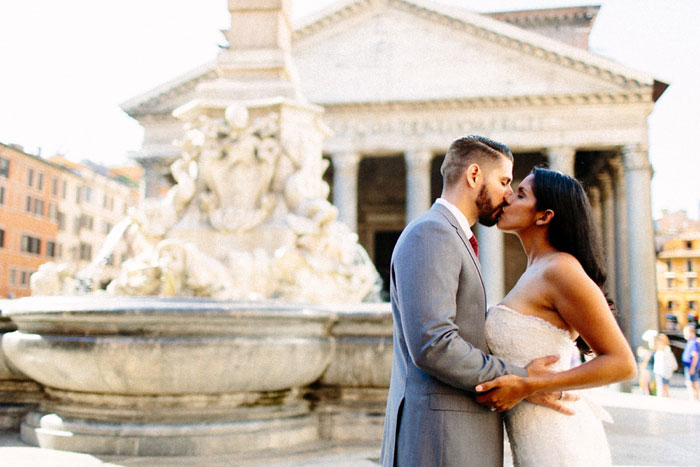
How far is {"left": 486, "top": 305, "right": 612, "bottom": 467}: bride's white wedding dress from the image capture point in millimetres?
1646

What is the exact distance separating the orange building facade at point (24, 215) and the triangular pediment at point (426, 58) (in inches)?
868

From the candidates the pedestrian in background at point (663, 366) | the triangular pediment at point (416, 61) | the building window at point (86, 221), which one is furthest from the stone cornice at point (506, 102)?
the building window at point (86, 221)

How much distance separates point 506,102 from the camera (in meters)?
26.9

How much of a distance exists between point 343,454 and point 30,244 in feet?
147

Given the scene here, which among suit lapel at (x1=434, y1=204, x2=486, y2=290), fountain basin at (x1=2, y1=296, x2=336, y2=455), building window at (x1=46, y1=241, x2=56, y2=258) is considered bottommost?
fountain basin at (x1=2, y1=296, x2=336, y2=455)

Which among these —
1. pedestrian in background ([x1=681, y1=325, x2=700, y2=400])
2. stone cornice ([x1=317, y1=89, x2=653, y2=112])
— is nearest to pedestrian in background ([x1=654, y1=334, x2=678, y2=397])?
pedestrian in background ([x1=681, y1=325, x2=700, y2=400])

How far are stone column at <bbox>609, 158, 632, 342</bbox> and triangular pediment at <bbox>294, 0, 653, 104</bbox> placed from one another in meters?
3.54

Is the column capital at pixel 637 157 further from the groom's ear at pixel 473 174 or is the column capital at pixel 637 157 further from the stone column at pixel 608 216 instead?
the groom's ear at pixel 473 174

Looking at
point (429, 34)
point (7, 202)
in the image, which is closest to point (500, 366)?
point (429, 34)

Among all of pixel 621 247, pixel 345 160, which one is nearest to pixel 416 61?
pixel 345 160

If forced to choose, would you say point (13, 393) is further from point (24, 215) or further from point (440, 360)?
point (24, 215)

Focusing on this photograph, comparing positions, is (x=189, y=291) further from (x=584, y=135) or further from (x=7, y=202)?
(x=7, y=202)

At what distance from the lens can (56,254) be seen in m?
46.5

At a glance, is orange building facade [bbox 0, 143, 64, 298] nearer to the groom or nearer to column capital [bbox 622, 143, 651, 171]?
column capital [bbox 622, 143, 651, 171]
